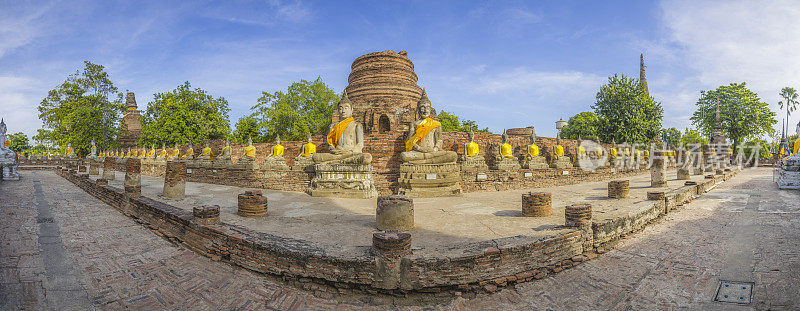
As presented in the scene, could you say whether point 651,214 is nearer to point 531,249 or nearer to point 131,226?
point 531,249

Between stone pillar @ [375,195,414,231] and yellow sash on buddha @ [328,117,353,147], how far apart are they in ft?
17.1

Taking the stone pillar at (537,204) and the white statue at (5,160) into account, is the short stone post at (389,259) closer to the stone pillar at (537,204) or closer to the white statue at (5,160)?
the stone pillar at (537,204)

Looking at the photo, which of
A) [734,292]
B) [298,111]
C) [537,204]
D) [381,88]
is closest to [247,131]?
[298,111]

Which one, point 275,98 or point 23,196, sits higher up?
point 275,98

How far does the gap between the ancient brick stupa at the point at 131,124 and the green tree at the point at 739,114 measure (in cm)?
5767

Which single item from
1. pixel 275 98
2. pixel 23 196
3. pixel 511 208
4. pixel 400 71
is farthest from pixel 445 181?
pixel 275 98

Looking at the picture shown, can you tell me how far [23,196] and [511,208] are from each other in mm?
13522

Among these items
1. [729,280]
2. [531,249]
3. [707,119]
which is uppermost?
[707,119]

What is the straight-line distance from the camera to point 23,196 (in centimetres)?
995

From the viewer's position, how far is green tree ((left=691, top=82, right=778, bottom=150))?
104ft

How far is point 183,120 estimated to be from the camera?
27.8 m

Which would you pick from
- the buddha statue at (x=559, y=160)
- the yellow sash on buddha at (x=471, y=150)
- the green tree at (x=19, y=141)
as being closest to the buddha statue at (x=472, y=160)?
the yellow sash on buddha at (x=471, y=150)

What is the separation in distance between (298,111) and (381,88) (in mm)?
17149

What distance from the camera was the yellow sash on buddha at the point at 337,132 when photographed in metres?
9.48
